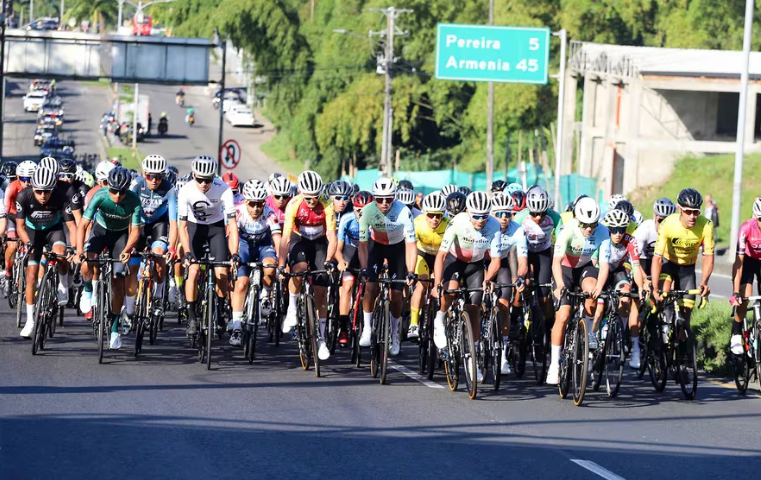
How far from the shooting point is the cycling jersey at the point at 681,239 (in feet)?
43.4

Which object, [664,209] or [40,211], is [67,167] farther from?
[664,209]

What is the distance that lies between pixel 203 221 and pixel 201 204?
0.72ft

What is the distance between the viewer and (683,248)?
13430mm

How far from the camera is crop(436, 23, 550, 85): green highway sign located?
4200cm

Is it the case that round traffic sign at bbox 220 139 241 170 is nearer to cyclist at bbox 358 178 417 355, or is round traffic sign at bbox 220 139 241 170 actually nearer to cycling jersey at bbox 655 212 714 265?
cyclist at bbox 358 178 417 355

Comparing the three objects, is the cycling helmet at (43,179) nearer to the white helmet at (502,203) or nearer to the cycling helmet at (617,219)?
the white helmet at (502,203)

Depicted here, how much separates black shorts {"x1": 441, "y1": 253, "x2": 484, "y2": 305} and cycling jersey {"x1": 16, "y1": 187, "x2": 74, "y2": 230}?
445 centimetres

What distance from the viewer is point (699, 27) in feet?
233

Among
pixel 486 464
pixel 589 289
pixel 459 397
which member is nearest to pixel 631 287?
pixel 589 289

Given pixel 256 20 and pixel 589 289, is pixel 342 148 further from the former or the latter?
pixel 589 289

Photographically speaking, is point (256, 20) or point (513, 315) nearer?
point (513, 315)

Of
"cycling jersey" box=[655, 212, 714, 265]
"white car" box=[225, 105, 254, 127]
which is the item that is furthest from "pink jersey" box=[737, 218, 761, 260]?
"white car" box=[225, 105, 254, 127]

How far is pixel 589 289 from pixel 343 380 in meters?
A: 2.56

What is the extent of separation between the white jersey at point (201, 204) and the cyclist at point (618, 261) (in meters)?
4.07
